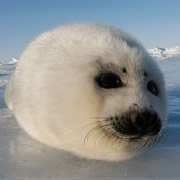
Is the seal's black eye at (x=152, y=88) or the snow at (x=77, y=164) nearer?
the snow at (x=77, y=164)

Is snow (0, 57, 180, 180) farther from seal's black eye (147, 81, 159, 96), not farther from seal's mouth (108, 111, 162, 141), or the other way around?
seal's black eye (147, 81, 159, 96)

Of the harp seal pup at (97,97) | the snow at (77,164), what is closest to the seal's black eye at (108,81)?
the harp seal pup at (97,97)

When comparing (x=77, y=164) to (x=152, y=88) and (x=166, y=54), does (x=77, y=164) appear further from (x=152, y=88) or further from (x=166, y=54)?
(x=166, y=54)

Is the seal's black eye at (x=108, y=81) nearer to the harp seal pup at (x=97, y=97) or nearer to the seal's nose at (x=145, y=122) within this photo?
the harp seal pup at (x=97, y=97)

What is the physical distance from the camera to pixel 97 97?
7.68ft

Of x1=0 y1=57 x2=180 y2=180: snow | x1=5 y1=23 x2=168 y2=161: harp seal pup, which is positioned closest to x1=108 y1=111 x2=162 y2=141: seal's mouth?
x1=5 y1=23 x2=168 y2=161: harp seal pup

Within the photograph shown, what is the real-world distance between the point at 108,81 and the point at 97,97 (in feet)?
0.49

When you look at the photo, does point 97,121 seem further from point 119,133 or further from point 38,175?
point 38,175

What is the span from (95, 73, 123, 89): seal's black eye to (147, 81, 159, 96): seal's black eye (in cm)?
25

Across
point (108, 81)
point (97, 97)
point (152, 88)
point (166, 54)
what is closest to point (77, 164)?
point (97, 97)

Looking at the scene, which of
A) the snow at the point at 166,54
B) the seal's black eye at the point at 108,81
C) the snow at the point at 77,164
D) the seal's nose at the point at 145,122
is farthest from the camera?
the snow at the point at 166,54

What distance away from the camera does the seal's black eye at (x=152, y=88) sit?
253 centimetres

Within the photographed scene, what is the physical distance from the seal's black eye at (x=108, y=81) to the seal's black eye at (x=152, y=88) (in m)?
0.25

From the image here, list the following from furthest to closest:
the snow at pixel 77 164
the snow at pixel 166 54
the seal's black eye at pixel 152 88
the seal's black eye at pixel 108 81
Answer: the snow at pixel 166 54 < the seal's black eye at pixel 152 88 < the seal's black eye at pixel 108 81 < the snow at pixel 77 164
